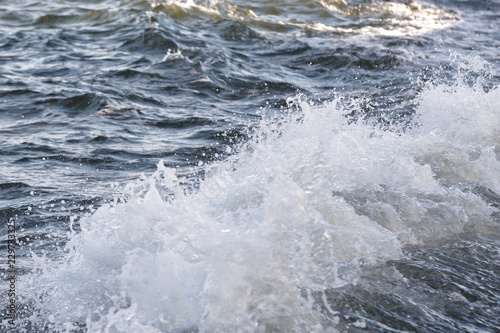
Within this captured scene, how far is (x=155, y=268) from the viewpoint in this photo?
3404mm

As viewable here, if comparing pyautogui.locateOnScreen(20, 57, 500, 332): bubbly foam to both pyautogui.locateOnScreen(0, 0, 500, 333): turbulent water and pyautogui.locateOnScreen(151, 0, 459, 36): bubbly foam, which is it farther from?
pyautogui.locateOnScreen(151, 0, 459, 36): bubbly foam

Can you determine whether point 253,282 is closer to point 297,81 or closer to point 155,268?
point 155,268

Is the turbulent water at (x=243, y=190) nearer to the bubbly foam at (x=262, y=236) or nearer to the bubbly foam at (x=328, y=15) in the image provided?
the bubbly foam at (x=262, y=236)

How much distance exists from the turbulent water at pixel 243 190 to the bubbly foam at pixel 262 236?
12 mm

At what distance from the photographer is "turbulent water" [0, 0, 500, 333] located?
3279mm

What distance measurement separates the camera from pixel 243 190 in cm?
416

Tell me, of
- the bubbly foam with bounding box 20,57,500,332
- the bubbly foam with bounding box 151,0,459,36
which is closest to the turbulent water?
the bubbly foam with bounding box 20,57,500,332

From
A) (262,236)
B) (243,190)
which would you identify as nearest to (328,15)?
(243,190)

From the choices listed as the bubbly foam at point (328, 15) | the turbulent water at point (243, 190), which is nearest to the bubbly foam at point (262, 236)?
the turbulent water at point (243, 190)

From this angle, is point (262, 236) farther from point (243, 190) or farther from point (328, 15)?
point (328, 15)

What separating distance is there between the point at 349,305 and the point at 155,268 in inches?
41.2

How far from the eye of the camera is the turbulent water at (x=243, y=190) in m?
3.28

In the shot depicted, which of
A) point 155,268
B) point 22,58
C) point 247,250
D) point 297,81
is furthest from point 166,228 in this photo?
point 22,58

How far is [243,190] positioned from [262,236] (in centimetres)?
84
